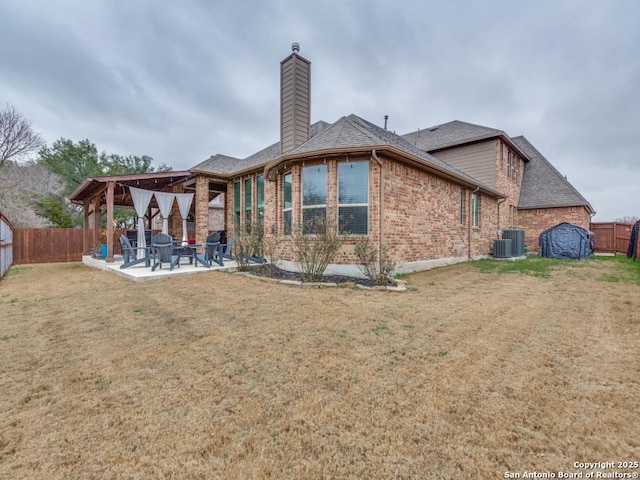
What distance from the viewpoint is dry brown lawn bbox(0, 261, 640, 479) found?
150cm

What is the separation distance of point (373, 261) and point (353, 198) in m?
1.78

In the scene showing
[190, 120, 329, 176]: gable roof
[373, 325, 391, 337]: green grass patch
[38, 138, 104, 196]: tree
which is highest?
[38, 138, 104, 196]: tree

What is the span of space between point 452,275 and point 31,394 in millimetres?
8012

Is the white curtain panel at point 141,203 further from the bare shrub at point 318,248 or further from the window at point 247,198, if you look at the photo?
the bare shrub at point 318,248

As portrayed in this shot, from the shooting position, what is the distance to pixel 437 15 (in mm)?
9469

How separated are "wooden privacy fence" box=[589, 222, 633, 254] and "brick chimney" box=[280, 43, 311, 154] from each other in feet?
61.0

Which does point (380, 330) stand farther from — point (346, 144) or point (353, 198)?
point (346, 144)

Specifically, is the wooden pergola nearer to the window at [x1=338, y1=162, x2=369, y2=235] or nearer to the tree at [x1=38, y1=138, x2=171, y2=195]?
the window at [x1=338, y1=162, x2=369, y2=235]

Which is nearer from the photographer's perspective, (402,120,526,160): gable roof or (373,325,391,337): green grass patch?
(373,325,391,337): green grass patch

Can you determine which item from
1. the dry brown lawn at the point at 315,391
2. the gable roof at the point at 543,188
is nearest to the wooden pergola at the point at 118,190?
the dry brown lawn at the point at 315,391

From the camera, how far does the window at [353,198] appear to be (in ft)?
23.7

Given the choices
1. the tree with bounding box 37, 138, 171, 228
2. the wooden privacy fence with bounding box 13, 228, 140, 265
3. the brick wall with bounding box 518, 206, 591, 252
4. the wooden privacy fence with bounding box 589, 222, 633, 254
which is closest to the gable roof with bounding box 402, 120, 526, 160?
the brick wall with bounding box 518, 206, 591, 252

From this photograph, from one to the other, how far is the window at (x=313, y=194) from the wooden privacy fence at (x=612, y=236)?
18704 mm

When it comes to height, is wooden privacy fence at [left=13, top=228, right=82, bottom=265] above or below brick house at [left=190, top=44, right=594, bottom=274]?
below
